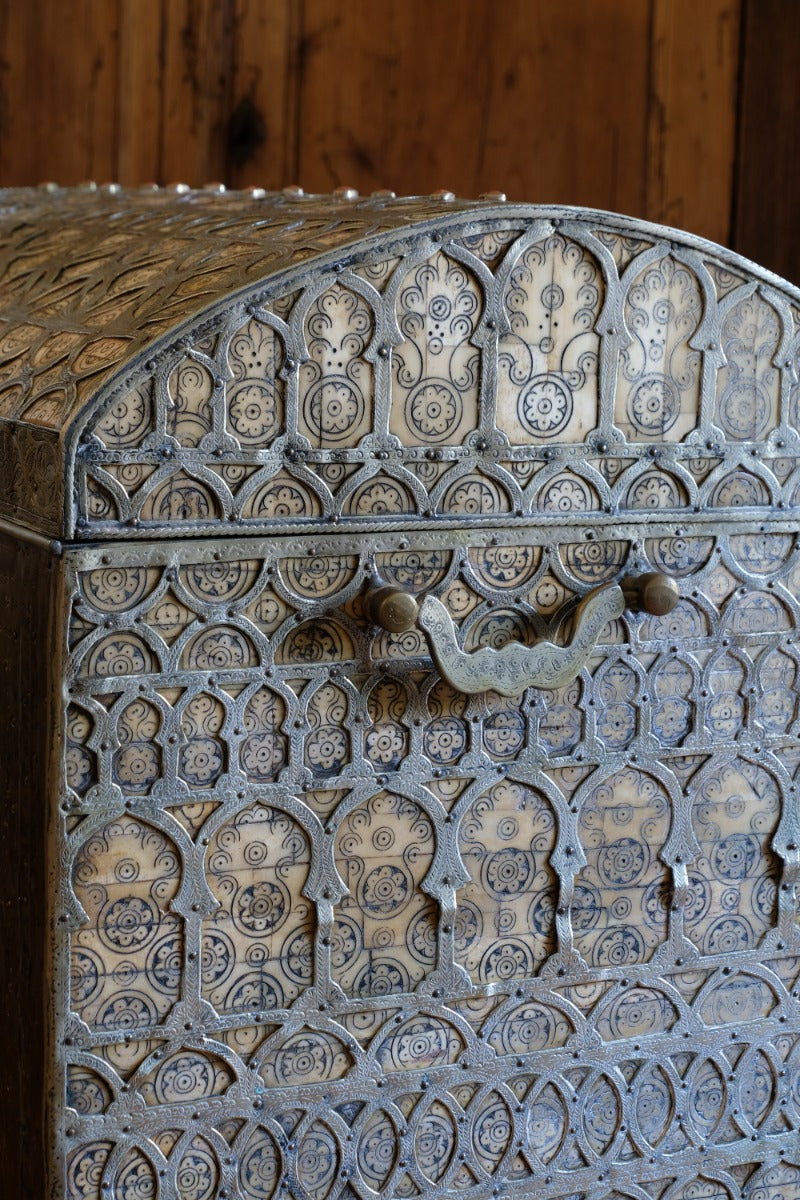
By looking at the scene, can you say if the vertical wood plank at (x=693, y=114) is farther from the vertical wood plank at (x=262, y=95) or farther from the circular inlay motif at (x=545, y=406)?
the circular inlay motif at (x=545, y=406)

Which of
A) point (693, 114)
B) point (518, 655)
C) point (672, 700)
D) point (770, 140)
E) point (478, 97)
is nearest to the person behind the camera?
point (518, 655)

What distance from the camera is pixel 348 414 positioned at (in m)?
1.05

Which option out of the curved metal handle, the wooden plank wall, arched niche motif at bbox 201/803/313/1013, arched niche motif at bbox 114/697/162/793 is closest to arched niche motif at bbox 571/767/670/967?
the curved metal handle

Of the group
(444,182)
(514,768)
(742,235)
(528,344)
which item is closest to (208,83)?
(444,182)

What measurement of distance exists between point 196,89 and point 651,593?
1.21 meters

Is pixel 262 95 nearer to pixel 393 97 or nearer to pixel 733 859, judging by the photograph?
pixel 393 97

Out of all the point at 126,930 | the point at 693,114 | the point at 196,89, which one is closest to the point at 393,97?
the point at 196,89

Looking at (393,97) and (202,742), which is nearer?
(202,742)

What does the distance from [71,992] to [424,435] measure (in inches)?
17.1

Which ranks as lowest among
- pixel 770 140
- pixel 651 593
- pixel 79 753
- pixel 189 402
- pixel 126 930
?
pixel 126 930

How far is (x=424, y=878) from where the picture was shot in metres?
1.11

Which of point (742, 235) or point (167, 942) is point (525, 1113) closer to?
point (167, 942)

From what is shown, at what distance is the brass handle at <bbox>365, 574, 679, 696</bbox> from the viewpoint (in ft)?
3.43

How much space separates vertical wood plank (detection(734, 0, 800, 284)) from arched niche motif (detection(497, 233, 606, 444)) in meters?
0.73
